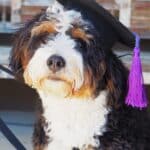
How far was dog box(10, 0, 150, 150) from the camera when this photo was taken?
327cm

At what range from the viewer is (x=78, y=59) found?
3.25 metres

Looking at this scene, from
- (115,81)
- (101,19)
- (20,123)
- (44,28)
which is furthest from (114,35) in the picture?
(20,123)

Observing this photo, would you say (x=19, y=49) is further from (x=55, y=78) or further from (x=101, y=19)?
(x=101, y=19)

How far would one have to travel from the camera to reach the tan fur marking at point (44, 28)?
11.0 ft

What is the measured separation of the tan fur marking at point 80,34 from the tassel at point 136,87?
31 centimetres

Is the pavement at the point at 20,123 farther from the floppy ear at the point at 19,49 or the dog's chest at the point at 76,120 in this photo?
the floppy ear at the point at 19,49

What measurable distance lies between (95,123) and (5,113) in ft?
12.6

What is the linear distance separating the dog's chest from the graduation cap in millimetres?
152

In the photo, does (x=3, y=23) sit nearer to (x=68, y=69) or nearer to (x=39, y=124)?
(x=39, y=124)

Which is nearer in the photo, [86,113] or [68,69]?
[68,69]

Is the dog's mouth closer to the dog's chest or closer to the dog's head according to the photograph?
the dog's head

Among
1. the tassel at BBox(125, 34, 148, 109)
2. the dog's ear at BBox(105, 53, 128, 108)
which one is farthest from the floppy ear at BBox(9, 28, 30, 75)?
the tassel at BBox(125, 34, 148, 109)

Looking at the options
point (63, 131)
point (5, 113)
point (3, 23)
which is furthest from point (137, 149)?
point (5, 113)

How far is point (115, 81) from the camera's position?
342 centimetres
